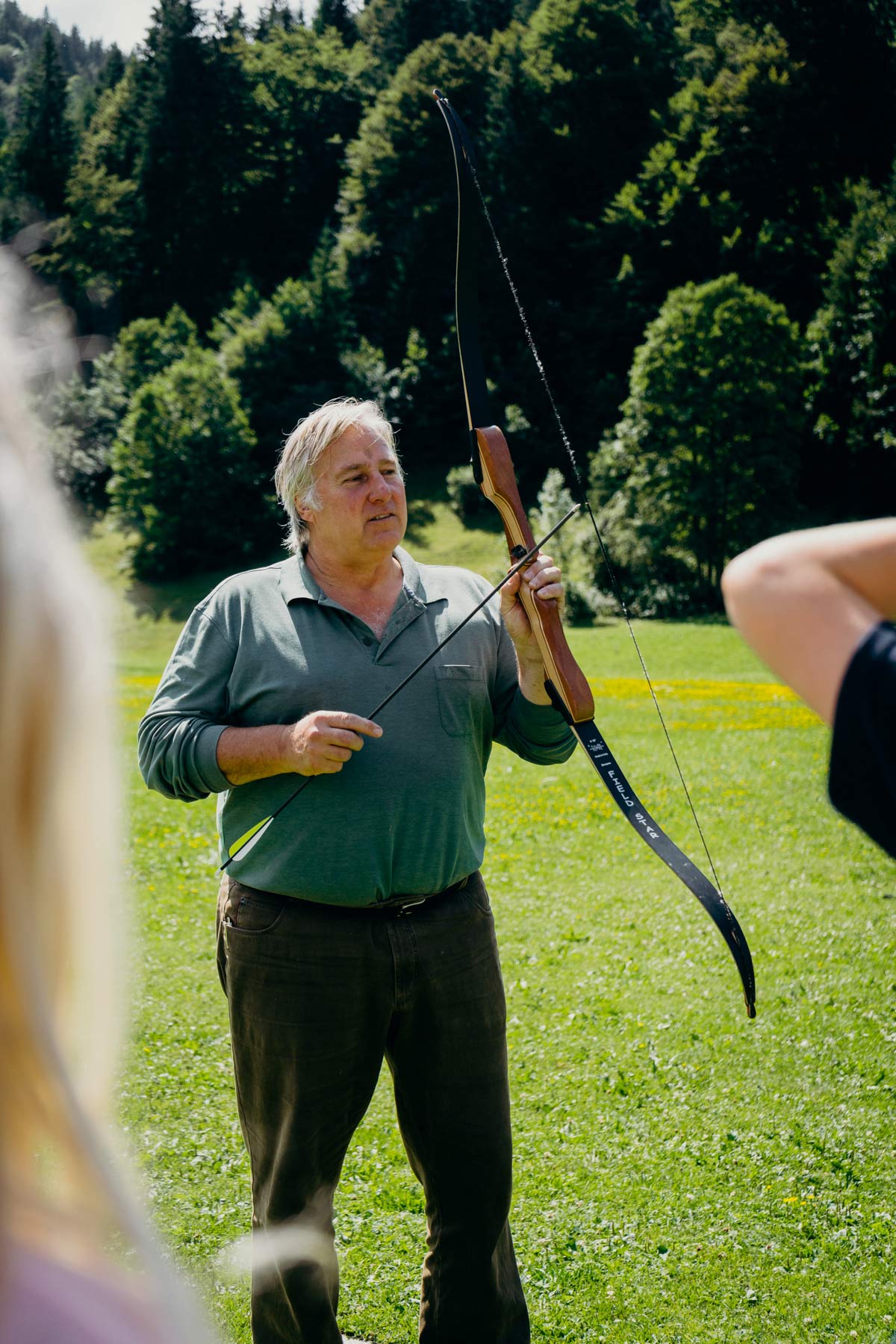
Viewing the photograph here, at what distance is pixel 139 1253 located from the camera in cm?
61

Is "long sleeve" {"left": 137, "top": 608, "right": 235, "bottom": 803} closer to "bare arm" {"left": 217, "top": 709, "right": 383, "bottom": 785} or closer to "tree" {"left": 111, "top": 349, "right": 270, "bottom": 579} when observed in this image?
"bare arm" {"left": 217, "top": 709, "right": 383, "bottom": 785}

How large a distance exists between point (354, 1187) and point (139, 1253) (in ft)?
11.9

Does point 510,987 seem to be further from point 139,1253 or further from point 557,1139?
point 139,1253

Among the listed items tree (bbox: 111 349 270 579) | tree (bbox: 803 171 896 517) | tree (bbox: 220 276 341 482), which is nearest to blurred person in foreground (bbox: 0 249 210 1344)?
tree (bbox: 803 171 896 517)

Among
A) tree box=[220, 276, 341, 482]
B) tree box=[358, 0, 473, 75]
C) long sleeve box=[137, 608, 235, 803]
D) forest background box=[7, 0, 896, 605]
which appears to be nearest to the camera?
long sleeve box=[137, 608, 235, 803]

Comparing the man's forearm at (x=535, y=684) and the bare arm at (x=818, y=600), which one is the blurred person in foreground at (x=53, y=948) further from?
the man's forearm at (x=535, y=684)

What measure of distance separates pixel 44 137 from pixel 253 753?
6346cm

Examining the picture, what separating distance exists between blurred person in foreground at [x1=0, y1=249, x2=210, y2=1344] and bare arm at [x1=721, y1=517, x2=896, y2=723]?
66 centimetres

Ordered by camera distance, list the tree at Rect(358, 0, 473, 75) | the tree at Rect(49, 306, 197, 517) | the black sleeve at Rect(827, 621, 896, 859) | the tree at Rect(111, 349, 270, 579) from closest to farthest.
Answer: the black sleeve at Rect(827, 621, 896, 859), the tree at Rect(111, 349, 270, 579), the tree at Rect(49, 306, 197, 517), the tree at Rect(358, 0, 473, 75)

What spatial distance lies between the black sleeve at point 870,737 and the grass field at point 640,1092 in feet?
8.57

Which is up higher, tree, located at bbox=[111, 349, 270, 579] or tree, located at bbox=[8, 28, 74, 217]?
tree, located at bbox=[8, 28, 74, 217]

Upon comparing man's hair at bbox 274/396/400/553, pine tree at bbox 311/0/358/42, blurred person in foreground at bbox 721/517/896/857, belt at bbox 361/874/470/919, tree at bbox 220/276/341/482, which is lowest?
belt at bbox 361/874/470/919

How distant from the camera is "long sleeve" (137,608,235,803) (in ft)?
8.63

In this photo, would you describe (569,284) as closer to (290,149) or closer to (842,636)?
(290,149)
